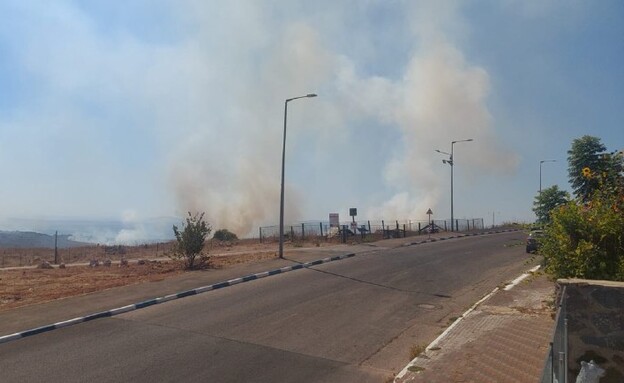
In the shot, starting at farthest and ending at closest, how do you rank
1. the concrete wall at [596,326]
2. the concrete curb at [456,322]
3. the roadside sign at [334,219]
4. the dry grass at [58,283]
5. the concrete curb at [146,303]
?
the roadside sign at [334,219] → the dry grass at [58,283] → the concrete curb at [146,303] → the concrete curb at [456,322] → the concrete wall at [596,326]

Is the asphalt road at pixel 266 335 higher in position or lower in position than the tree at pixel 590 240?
lower

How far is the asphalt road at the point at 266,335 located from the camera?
25.3ft

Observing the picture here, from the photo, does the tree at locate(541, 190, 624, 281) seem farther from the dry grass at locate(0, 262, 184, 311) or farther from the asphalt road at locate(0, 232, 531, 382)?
the dry grass at locate(0, 262, 184, 311)

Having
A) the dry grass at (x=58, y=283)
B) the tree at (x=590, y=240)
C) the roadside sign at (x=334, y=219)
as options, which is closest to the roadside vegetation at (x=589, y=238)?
the tree at (x=590, y=240)

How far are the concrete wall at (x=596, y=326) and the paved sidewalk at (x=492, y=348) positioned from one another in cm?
81

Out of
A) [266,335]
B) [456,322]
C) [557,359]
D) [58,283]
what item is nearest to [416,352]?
[456,322]

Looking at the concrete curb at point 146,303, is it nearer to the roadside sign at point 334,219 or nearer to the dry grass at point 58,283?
the dry grass at point 58,283

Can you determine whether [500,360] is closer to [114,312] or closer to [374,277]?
[114,312]

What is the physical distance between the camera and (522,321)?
976 cm

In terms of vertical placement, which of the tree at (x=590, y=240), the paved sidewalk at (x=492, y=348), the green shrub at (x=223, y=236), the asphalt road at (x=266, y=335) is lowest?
the asphalt road at (x=266, y=335)

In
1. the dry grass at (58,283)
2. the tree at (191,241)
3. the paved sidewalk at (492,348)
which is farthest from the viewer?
the tree at (191,241)

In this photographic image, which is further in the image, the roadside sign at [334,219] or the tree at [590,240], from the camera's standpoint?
the roadside sign at [334,219]

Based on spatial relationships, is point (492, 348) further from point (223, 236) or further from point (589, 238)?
point (223, 236)

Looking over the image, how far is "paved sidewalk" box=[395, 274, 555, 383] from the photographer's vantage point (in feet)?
22.2
